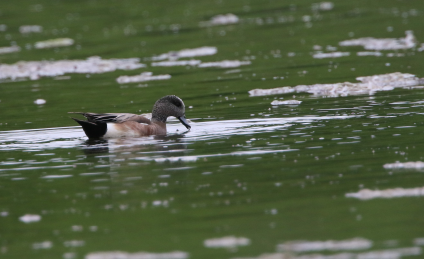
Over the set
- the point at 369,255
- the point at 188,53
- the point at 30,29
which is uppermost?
the point at 30,29

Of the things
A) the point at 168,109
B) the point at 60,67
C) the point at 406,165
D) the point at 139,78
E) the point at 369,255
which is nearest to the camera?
the point at 369,255

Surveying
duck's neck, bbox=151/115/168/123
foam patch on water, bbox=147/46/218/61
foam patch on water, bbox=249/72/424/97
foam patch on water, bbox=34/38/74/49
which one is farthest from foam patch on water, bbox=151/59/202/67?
duck's neck, bbox=151/115/168/123

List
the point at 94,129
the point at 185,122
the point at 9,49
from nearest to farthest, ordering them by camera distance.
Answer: the point at 94,129
the point at 185,122
the point at 9,49

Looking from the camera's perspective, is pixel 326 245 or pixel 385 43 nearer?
pixel 326 245

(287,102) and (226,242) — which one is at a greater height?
(287,102)

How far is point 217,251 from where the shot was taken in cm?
567

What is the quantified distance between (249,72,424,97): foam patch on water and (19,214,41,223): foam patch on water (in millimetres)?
8828

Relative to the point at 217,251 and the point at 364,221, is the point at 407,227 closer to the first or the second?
the point at 364,221

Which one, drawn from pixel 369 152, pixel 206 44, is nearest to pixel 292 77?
pixel 206 44

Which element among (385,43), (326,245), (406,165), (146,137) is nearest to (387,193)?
(406,165)

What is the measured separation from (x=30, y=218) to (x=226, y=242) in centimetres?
207

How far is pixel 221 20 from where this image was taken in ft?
98.9

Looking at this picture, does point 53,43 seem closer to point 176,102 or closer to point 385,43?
point 385,43

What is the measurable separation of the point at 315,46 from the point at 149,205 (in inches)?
643
